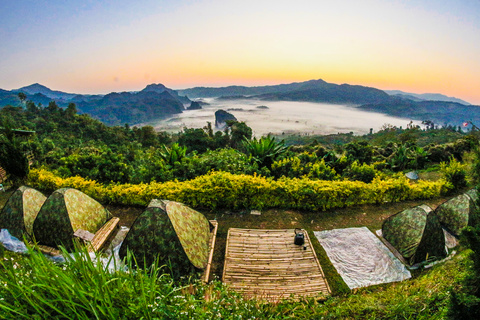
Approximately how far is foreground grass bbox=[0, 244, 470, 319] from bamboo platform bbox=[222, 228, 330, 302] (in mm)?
1059

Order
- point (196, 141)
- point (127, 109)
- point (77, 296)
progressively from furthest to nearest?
point (127, 109)
point (196, 141)
point (77, 296)

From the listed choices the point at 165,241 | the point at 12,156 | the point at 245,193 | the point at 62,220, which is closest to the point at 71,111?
the point at 12,156

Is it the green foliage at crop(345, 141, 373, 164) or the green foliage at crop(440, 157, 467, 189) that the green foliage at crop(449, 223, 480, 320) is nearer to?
the green foliage at crop(440, 157, 467, 189)

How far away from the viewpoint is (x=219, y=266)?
4484 millimetres

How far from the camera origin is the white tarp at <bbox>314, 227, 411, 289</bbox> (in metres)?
4.25

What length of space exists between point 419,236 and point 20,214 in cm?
753

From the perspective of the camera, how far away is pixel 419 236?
14.4 feet

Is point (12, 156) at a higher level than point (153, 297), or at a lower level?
higher

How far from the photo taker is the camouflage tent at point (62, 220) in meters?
4.54

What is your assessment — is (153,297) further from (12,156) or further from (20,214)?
(12,156)

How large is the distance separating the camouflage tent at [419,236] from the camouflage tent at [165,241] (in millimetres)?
3662

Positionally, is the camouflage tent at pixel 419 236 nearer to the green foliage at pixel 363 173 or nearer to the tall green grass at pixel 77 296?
the green foliage at pixel 363 173

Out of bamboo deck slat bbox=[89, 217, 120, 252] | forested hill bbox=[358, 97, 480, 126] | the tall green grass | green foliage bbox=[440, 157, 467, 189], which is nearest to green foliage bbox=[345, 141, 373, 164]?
green foliage bbox=[440, 157, 467, 189]

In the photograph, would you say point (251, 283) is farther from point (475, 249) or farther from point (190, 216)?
point (475, 249)
